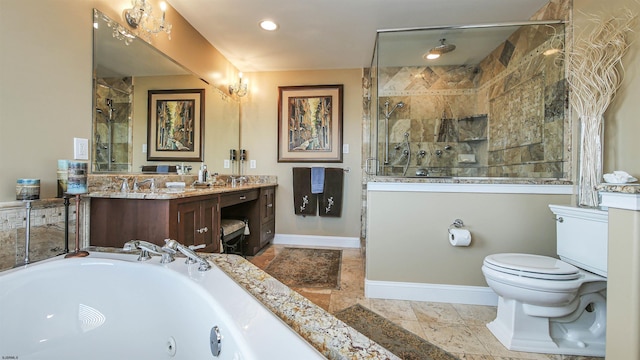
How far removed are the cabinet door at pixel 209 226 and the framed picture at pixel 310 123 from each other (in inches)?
60.5

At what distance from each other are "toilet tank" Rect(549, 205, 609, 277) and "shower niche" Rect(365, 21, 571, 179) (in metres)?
0.46

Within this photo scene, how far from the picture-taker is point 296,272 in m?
2.30

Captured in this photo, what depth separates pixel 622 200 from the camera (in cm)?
96

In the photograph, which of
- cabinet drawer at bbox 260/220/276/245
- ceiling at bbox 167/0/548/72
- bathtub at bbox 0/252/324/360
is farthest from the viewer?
cabinet drawer at bbox 260/220/276/245

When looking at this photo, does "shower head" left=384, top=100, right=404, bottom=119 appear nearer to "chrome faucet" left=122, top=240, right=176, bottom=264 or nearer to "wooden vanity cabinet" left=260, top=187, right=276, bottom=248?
"wooden vanity cabinet" left=260, top=187, right=276, bottom=248

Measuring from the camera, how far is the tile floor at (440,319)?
1314mm

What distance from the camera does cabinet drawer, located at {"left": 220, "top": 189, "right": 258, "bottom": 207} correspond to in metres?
1.97

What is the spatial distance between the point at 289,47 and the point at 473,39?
1744 millimetres

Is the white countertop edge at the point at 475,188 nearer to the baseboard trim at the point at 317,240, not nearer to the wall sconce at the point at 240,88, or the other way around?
the baseboard trim at the point at 317,240

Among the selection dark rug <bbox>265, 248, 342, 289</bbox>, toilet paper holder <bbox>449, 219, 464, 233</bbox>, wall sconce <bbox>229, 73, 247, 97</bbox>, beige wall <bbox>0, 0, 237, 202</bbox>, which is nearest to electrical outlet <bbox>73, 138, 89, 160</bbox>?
beige wall <bbox>0, 0, 237, 202</bbox>

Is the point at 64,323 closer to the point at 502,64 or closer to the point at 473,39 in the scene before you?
the point at 473,39

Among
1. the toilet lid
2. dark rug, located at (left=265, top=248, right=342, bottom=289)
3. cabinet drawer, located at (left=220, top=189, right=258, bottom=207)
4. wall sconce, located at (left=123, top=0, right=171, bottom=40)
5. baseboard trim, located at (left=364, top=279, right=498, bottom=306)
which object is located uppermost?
Result: wall sconce, located at (left=123, top=0, right=171, bottom=40)

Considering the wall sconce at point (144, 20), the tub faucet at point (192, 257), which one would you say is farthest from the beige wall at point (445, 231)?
the wall sconce at point (144, 20)

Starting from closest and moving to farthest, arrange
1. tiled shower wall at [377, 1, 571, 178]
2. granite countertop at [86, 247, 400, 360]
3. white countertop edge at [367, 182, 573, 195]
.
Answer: granite countertop at [86, 247, 400, 360] → white countertop edge at [367, 182, 573, 195] → tiled shower wall at [377, 1, 571, 178]
